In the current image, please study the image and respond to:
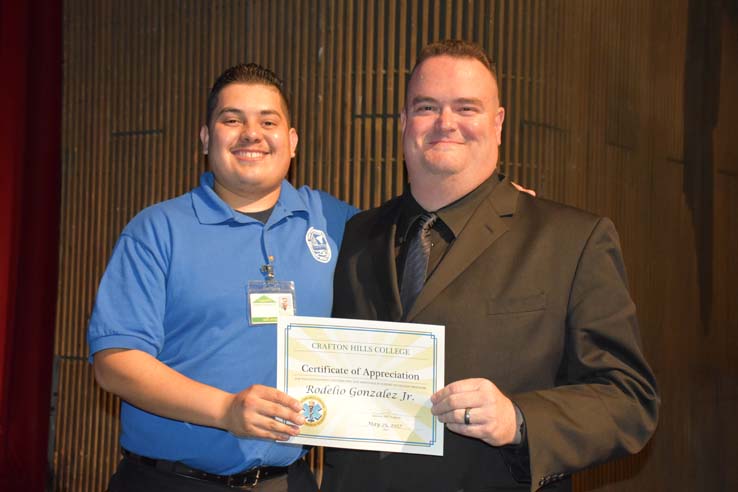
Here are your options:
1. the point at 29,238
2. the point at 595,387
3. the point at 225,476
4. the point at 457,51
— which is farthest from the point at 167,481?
the point at 29,238

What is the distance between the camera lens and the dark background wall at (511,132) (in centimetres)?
371

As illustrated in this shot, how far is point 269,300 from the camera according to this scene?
1.98m

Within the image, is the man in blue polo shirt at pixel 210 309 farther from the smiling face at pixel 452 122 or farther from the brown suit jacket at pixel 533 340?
the smiling face at pixel 452 122

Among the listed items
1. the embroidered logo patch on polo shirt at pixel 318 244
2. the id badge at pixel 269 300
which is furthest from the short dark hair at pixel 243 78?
the id badge at pixel 269 300

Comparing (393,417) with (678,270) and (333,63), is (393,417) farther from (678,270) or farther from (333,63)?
(678,270)

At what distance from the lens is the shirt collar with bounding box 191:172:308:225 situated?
2098 millimetres

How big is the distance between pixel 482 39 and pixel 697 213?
7.42 ft

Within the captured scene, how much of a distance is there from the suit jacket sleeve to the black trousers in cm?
71

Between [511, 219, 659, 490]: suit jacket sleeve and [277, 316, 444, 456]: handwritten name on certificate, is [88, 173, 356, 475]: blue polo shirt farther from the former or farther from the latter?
[511, 219, 659, 490]: suit jacket sleeve

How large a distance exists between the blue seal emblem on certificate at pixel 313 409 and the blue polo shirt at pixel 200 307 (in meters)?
0.27

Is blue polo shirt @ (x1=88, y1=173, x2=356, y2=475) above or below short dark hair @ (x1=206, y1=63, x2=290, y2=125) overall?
below

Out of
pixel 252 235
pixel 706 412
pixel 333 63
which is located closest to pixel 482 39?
pixel 333 63

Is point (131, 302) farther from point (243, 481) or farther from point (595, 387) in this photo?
point (595, 387)

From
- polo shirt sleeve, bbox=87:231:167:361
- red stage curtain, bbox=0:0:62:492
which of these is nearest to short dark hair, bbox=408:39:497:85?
polo shirt sleeve, bbox=87:231:167:361
